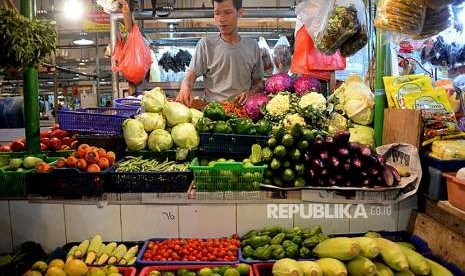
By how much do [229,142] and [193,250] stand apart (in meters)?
0.84

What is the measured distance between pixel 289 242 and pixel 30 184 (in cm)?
175

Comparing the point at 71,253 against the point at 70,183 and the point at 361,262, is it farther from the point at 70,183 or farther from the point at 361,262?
the point at 361,262

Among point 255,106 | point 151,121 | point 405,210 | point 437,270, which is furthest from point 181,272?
point 255,106

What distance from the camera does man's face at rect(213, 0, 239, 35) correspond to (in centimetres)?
427

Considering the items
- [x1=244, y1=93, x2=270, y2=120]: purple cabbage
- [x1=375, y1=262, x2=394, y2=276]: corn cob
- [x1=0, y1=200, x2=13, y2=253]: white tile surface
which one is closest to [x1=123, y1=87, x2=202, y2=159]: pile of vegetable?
[x1=244, y1=93, x2=270, y2=120]: purple cabbage

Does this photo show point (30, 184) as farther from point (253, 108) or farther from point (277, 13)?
point (277, 13)

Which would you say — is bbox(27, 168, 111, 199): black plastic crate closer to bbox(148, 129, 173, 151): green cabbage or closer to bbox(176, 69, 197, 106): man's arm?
bbox(148, 129, 173, 151): green cabbage

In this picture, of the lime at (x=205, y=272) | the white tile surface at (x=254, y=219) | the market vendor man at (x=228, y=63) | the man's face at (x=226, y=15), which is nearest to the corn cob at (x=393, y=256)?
the white tile surface at (x=254, y=219)

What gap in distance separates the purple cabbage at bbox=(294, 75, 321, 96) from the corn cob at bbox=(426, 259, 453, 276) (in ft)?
6.44

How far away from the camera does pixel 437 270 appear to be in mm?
2250

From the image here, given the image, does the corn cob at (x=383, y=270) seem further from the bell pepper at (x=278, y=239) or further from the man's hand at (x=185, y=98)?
the man's hand at (x=185, y=98)

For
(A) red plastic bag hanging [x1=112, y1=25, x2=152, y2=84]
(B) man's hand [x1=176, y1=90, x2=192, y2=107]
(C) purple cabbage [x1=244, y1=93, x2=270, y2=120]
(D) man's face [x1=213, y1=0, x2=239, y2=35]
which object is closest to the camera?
(C) purple cabbage [x1=244, y1=93, x2=270, y2=120]

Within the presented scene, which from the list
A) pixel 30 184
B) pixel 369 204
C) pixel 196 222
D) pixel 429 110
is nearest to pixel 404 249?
pixel 369 204

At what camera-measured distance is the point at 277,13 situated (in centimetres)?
582
